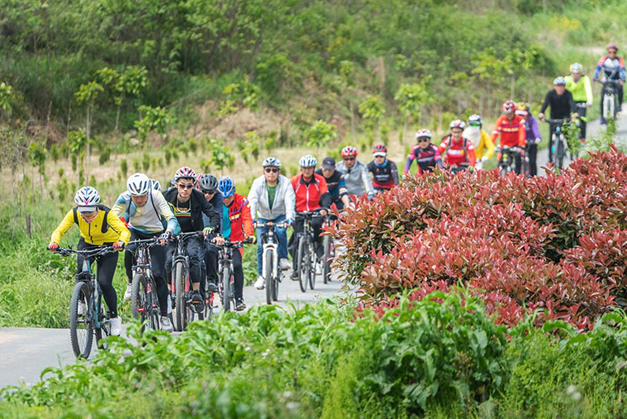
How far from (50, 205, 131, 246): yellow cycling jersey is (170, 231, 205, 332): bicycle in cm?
102

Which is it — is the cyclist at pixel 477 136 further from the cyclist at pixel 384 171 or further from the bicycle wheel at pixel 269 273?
the bicycle wheel at pixel 269 273

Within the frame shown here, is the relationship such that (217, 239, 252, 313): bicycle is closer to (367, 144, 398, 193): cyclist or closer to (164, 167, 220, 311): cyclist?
(164, 167, 220, 311): cyclist

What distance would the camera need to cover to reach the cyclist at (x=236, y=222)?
41.9 feet

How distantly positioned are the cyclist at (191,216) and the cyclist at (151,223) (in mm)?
375

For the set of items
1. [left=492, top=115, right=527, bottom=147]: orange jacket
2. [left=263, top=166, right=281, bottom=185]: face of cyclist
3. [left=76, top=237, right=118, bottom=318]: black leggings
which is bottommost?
[left=76, top=237, right=118, bottom=318]: black leggings

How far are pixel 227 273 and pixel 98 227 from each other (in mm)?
2328

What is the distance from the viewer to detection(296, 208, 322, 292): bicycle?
15.0 m

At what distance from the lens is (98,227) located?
10.4 m

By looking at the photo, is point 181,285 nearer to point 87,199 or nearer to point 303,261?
point 87,199

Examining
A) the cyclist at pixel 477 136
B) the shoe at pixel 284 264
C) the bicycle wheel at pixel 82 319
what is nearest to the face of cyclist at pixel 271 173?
the shoe at pixel 284 264

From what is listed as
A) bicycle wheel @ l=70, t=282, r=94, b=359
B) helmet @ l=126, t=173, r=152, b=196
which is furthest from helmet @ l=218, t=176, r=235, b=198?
bicycle wheel @ l=70, t=282, r=94, b=359

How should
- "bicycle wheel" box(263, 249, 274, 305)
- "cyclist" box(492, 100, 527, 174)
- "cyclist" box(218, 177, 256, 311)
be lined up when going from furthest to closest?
"cyclist" box(492, 100, 527, 174), "bicycle wheel" box(263, 249, 274, 305), "cyclist" box(218, 177, 256, 311)

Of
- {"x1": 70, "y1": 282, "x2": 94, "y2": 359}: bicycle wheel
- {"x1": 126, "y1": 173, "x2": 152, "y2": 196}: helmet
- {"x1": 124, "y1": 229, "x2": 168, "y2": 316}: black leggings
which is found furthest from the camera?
{"x1": 124, "y1": 229, "x2": 168, "y2": 316}: black leggings

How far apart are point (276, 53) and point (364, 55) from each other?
14.1 ft
